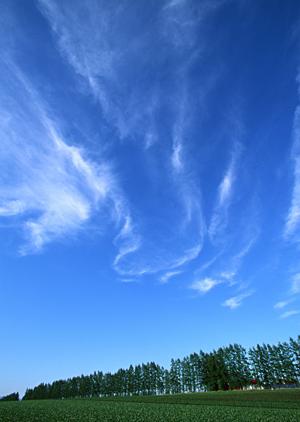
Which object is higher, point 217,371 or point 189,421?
point 217,371

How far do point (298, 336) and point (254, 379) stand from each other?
106ft

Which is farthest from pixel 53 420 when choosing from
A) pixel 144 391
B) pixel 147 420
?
pixel 144 391

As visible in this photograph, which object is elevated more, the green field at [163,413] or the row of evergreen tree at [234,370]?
the row of evergreen tree at [234,370]

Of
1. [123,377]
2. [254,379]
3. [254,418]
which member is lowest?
[254,418]

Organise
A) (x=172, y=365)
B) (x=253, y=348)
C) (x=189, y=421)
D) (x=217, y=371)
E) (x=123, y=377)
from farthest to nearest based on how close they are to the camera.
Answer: (x=123, y=377) < (x=172, y=365) < (x=253, y=348) < (x=217, y=371) < (x=189, y=421)

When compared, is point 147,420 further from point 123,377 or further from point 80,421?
point 123,377

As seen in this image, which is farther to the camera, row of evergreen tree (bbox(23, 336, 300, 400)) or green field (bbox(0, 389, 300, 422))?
row of evergreen tree (bbox(23, 336, 300, 400))

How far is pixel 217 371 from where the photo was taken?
13925 centimetres

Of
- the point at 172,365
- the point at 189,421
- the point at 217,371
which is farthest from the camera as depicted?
the point at 172,365

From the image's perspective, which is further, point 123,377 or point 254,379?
point 123,377

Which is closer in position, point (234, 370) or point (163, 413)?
point (163, 413)

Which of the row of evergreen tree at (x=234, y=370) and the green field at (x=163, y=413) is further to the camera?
the row of evergreen tree at (x=234, y=370)

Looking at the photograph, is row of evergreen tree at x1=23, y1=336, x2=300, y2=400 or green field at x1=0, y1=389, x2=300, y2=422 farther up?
row of evergreen tree at x1=23, y1=336, x2=300, y2=400

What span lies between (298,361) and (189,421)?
13464 centimetres
